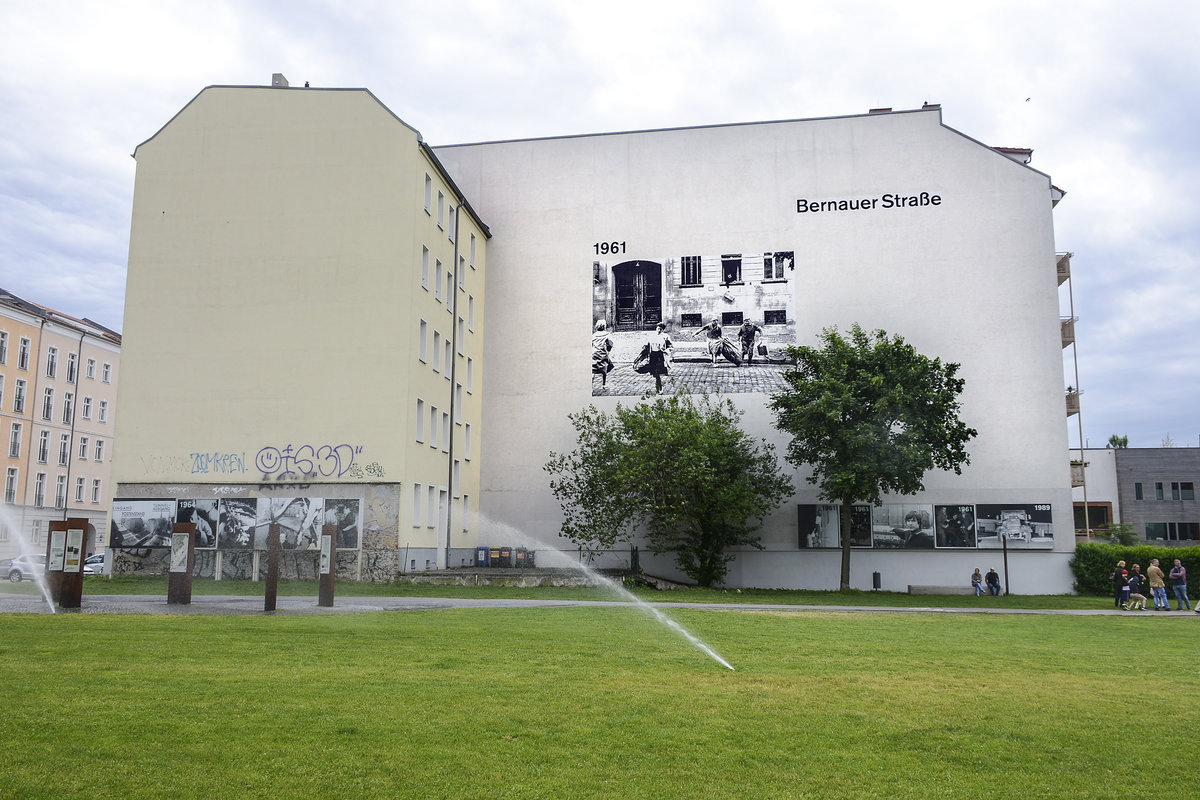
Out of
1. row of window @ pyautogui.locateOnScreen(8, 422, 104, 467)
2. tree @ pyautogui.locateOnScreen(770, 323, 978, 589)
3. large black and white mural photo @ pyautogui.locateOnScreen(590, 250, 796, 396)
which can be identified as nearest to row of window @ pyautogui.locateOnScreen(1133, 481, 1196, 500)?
tree @ pyautogui.locateOnScreen(770, 323, 978, 589)

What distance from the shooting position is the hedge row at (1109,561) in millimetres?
48188

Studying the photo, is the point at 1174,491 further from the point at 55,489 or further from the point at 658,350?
the point at 55,489

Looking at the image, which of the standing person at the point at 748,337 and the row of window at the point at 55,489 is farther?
the row of window at the point at 55,489

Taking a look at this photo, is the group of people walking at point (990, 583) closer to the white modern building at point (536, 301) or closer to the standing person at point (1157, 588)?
the white modern building at point (536, 301)

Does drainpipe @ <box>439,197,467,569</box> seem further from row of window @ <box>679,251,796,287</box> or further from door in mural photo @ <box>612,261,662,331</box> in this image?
row of window @ <box>679,251,796,287</box>

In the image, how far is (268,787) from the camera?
7.29 meters

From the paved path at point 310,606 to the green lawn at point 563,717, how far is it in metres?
3.95

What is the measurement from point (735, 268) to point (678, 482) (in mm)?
14802

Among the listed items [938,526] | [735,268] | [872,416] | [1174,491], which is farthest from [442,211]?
[1174,491]

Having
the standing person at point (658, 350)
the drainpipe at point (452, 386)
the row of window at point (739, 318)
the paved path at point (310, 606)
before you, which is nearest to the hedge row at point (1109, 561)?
the paved path at point (310, 606)

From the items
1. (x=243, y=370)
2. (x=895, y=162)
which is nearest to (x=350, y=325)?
(x=243, y=370)

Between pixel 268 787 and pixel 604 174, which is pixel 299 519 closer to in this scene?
pixel 604 174

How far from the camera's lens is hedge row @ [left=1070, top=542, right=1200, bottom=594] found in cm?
4819

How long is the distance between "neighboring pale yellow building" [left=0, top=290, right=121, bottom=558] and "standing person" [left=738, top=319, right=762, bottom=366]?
46.9 m
